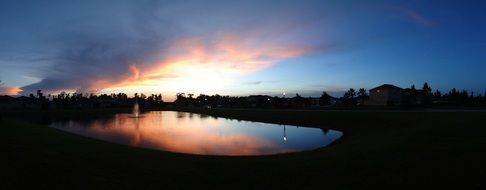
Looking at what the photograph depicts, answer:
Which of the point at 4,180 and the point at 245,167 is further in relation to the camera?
the point at 245,167

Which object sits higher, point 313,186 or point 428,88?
point 428,88

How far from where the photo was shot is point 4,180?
11297 millimetres

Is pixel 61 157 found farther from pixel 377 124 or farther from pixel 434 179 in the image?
pixel 377 124

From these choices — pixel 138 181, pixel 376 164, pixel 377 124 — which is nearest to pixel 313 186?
pixel 376 164

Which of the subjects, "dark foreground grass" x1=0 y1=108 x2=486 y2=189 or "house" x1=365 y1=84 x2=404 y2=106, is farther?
"house" x1=365 y1=84 x2=404 y2=106

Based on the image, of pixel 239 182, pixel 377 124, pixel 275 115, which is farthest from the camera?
pixel 275 115

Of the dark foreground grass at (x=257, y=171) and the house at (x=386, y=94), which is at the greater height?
the house at (x=386, y=94)

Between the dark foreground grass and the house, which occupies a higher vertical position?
the house

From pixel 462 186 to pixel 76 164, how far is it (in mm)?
15068

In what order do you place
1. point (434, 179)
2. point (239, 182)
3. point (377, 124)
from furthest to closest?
point (377, 124), point (239, 182), point (434, 179)

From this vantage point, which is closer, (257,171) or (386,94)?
(257,171)

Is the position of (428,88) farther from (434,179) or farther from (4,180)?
(4,180)

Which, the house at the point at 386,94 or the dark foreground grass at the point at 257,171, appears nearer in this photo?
the dark foreground grass at the point at 257,171

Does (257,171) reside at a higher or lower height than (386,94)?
lower
